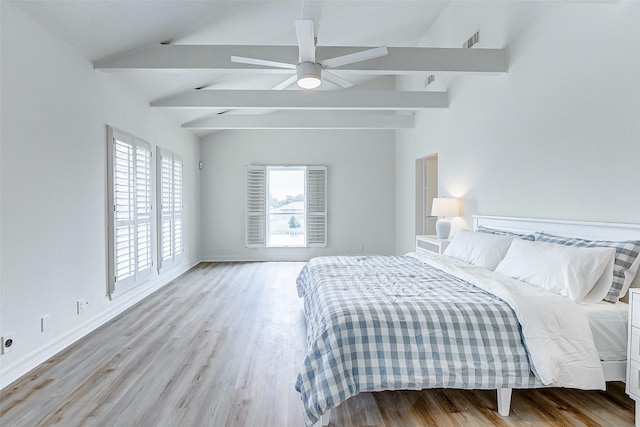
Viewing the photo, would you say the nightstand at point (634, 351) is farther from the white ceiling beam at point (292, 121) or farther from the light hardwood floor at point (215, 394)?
the white ceiling beam at point (292, 121)

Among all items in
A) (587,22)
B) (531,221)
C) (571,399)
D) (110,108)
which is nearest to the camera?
(571,399)

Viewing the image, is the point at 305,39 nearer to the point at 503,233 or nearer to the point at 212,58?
the point at 212,58

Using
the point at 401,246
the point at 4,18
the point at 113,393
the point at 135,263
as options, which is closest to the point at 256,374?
the point at 113,393

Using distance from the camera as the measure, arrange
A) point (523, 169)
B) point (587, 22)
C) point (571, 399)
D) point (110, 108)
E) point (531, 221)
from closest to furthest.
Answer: point (571, 399), point (587, 22), point (531, 221), point (523, 169), point (110, 108)

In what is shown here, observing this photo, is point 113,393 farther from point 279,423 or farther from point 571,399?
point 571,399

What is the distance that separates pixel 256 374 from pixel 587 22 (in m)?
3.54

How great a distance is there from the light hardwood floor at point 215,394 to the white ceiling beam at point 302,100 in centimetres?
290

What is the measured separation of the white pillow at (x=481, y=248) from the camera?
3231mm

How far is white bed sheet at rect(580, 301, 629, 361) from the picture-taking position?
2125 mm

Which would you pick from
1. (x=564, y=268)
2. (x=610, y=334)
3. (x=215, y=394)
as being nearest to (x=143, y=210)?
(x=215, y=394)

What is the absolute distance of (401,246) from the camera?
7508mm

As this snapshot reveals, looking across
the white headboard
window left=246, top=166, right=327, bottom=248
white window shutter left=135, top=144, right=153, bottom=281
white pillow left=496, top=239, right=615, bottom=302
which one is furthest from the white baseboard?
the white headboard

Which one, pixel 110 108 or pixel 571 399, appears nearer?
pixel 571 399

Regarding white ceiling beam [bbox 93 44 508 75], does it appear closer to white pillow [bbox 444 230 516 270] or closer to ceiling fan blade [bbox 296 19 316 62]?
ceiling fan blade [bbox 296 19 316 62]
